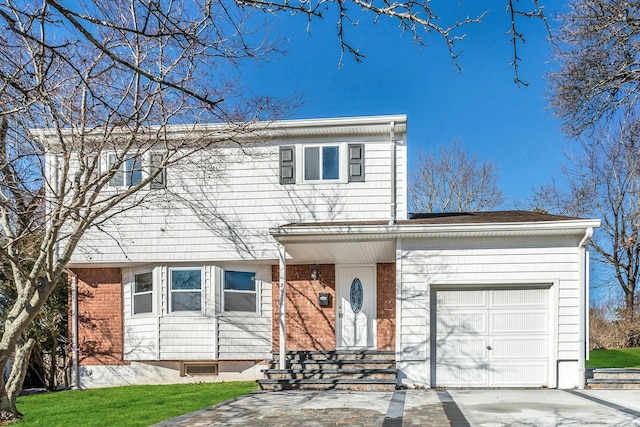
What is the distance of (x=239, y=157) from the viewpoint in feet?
37.0

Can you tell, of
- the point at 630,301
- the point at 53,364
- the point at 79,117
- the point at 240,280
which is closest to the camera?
the point at 79,117

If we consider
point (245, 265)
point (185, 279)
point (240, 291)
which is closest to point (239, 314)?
point (240, 291)

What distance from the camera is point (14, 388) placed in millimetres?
7648

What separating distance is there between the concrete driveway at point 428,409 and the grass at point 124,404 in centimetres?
66

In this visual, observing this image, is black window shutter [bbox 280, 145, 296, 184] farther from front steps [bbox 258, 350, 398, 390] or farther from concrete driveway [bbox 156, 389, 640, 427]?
concrete driveway [bbox 156, 389, 640, 427]

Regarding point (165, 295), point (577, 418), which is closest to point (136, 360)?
point (165, 295)

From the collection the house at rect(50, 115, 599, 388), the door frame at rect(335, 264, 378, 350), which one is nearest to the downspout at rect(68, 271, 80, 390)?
the house at rect(50, 115, 599, 388)

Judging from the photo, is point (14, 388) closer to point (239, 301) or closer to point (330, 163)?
point (239, 301)

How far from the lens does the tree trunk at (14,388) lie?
731 cm

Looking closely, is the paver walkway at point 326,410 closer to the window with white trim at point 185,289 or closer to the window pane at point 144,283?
the window with white trim at point 185,289

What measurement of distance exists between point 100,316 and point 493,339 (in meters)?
9.29

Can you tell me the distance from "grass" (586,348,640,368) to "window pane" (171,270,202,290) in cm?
964

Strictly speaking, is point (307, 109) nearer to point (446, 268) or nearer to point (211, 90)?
point (211, 90)

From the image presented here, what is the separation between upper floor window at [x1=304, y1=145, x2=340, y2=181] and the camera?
1105 centimetres
